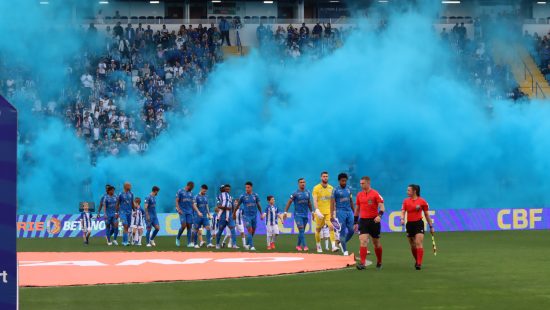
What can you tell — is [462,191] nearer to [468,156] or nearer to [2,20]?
[468,156]

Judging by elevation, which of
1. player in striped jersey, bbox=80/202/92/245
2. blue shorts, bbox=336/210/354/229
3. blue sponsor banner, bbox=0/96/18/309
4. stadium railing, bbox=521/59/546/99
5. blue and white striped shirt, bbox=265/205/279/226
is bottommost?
player in striped jersey, bbox=80/202/92/245

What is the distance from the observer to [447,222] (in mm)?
40906

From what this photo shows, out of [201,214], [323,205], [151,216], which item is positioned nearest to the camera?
[323,205]

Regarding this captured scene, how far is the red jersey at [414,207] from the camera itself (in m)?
20.2

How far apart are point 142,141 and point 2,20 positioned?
925 cm

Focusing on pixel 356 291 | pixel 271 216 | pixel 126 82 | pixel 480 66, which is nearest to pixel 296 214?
pixel 271 216

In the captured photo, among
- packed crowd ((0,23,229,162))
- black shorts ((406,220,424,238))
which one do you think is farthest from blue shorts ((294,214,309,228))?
packed crowd ((0,23,229,162))

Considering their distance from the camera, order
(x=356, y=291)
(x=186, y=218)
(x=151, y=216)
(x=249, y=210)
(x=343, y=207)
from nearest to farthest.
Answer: (x=356, y=291)
(x=343, y=207)
(x=249, y=210)
(x=186, y=218)
(x=151, y=216)

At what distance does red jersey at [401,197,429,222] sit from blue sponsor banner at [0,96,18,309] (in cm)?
1349

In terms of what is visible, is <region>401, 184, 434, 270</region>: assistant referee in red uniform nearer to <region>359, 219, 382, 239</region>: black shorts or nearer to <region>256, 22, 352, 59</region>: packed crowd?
<region>359, 219, 382, 239</region>: black shorts

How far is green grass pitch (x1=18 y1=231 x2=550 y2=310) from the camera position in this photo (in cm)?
1368

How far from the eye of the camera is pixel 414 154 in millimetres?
42969

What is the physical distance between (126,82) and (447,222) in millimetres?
15472

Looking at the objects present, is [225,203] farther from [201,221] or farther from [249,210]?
[201,221]
